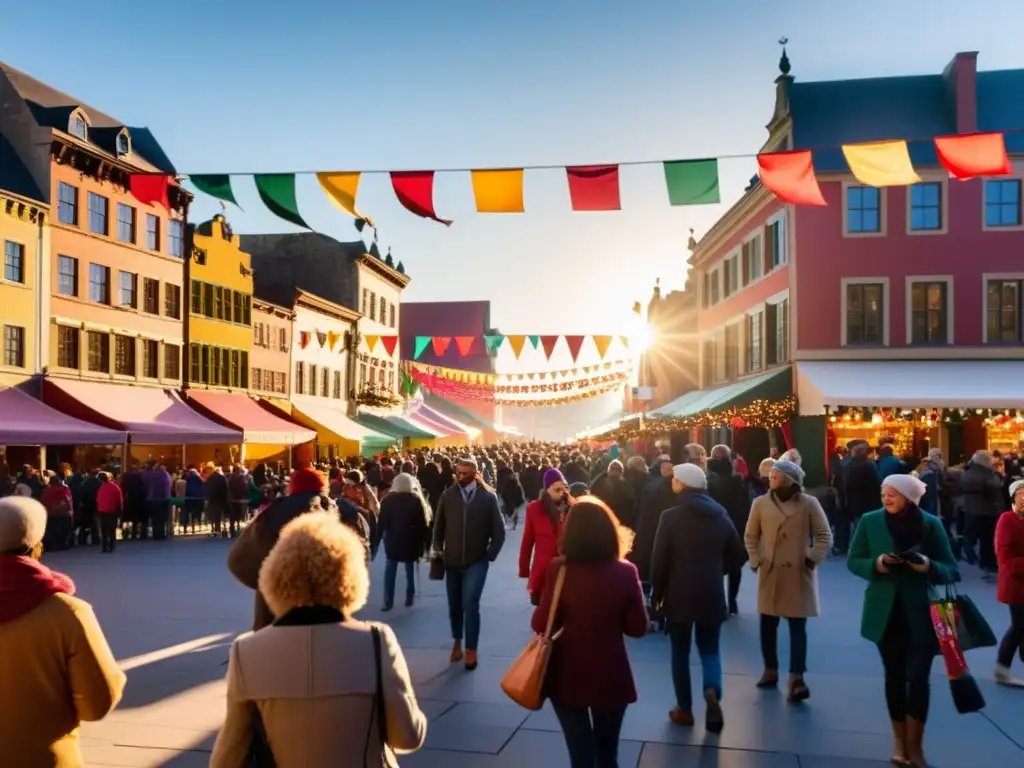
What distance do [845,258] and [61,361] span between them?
71.0ft

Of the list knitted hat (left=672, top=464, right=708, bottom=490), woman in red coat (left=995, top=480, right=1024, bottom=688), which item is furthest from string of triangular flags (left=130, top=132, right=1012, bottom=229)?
knitted hat (left=672, top=464, right=708, bottom=490)

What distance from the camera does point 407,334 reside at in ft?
258

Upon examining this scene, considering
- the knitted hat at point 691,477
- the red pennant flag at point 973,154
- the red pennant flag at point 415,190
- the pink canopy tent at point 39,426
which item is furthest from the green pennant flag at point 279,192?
the pink canopy tent at point 39,426

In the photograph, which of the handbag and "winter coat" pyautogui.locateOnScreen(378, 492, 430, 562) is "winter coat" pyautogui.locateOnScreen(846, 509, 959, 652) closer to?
A: the handbag

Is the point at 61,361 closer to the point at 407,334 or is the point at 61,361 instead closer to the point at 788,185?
the point at 788,185

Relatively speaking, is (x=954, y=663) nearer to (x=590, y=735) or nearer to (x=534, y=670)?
(x=590, y=735)

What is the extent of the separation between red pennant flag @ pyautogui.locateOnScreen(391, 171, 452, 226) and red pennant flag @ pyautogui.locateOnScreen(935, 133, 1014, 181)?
20.8 ft

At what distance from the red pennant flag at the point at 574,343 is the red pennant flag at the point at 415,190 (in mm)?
20070

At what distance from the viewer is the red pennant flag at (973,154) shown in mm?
11594

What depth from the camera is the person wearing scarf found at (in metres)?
3.36

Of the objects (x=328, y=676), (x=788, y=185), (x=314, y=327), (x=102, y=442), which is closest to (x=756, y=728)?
(x=328, y=676)

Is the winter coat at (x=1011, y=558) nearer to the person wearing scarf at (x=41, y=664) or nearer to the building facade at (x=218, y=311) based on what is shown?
the person wearing scarf at (x=41, y=664)

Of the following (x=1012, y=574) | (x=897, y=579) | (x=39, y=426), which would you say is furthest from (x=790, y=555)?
(x=39, y=426)

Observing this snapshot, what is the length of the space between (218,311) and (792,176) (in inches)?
1046
